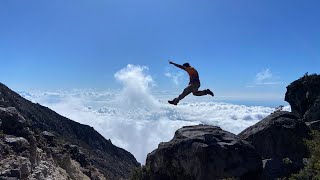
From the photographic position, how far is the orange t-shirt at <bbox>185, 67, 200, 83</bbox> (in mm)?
21594

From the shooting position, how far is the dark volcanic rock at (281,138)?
2322cm

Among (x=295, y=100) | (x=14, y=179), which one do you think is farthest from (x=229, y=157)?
(x=295, y=100)

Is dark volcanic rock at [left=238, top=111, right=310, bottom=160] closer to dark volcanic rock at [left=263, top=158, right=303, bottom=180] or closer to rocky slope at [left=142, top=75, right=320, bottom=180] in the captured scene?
rocky slope at [left=142, top=75, right=320, bottom=180]

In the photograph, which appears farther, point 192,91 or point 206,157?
point 192,91

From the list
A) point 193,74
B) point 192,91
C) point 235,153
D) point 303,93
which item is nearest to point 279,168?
point 235,153

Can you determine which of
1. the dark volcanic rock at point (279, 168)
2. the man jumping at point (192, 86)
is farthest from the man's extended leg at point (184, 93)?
→ the dark volcanic rock at point (279, 168)

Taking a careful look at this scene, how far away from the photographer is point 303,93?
4094cm

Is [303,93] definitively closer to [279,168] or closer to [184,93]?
[279,168]

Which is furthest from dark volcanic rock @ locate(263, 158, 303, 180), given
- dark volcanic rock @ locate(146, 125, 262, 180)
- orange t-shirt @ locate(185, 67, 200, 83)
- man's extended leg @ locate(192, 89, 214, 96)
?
orange t-shirt @ locate(185, 67, 200, 83)

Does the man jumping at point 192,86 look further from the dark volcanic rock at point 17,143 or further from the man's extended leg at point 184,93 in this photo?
the dark volcanic rock at point 17,143

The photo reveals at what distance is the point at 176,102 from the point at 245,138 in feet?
18.6

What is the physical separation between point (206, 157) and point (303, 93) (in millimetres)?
23009

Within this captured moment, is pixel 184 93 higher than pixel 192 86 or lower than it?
lower

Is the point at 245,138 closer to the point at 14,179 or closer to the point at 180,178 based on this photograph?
the point at 180,178
